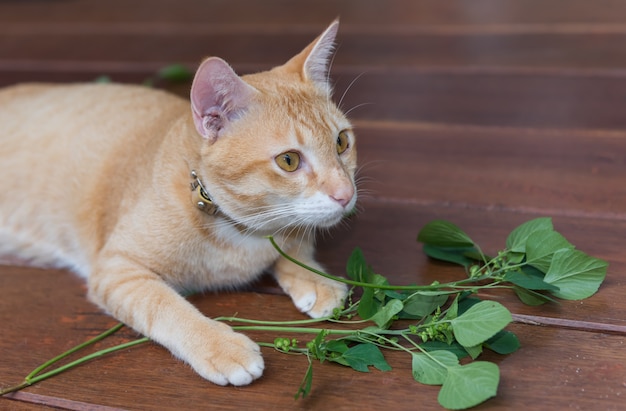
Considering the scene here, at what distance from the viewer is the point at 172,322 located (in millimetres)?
1276

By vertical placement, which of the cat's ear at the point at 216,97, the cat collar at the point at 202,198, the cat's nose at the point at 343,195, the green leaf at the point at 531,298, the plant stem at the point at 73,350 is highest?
the cat's ear at the point at 216,97

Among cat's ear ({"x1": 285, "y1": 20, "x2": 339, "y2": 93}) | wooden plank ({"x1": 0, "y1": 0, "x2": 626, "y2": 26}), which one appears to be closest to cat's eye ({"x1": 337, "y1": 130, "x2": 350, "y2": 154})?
cat's ear ({"x1": 285, "y1": 20, "x2": 339, "y2": 93})

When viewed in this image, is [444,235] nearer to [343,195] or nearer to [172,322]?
[343,195]

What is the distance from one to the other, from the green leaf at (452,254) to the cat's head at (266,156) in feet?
0.91

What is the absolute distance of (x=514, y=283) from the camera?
4.21ft

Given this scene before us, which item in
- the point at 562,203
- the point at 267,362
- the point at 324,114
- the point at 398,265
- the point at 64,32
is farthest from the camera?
the point at 64,32

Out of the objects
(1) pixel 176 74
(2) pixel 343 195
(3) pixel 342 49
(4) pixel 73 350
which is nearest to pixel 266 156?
(2) pixel 343 195

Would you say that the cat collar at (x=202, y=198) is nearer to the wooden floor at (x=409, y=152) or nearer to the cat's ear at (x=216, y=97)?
the cat's ear at (x=216, y=97)

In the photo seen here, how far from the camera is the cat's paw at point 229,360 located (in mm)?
1172

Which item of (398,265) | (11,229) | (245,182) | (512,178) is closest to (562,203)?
(512,178)

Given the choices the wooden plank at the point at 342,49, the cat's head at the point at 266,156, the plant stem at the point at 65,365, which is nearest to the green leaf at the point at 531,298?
the cat's head at the point at 266,156

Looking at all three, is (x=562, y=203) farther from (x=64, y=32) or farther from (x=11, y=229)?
(x=64, y=32)

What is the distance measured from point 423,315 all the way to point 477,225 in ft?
1.29

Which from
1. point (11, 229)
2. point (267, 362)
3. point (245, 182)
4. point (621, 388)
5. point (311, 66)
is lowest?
point (11, 229)
